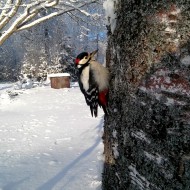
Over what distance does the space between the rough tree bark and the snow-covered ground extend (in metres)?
3.45

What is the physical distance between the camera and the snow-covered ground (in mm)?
4738

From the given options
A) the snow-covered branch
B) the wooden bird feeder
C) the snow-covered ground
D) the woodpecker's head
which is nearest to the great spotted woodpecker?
the woodpecker's head

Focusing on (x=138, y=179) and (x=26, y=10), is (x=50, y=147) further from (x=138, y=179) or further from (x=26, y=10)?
(x=26, y=10)

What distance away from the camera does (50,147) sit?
626 cm

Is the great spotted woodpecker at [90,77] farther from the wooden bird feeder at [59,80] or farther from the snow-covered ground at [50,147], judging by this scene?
the wooden bird feeder at [59,80]

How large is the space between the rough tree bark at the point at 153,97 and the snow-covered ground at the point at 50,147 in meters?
3.45

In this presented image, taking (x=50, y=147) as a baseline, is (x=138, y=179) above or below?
above

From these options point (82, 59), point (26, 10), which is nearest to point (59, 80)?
point (26, 10)

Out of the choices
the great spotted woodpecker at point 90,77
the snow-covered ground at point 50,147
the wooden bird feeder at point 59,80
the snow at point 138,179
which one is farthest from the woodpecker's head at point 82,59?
the wooden bird feeder at point 59,80

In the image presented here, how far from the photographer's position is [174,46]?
997 millimetres

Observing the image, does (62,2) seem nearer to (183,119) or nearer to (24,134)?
(24,134)

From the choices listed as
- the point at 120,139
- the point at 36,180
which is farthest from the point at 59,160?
the point at 120,139

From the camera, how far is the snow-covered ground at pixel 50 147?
474 cm

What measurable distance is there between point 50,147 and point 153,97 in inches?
213
